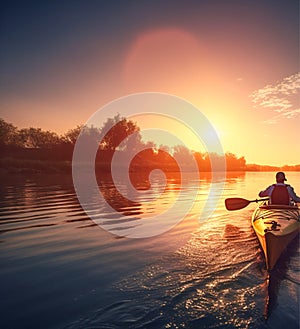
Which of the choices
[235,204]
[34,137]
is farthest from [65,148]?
[235,204]

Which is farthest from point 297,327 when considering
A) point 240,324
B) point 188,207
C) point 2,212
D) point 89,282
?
point 2,212

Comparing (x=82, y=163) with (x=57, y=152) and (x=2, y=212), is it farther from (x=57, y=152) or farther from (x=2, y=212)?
(x=2, y=212)

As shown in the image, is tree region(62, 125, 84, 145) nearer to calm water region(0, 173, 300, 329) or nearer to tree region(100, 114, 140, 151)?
tree region(100, 114, 140, 151)

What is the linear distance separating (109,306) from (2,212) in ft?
33.9

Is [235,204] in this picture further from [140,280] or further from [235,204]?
[140,280]

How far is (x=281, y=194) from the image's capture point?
9375mm

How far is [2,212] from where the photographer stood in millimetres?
11836

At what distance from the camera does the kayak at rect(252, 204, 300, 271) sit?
565 cm

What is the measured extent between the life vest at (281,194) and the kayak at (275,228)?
0.51 metres

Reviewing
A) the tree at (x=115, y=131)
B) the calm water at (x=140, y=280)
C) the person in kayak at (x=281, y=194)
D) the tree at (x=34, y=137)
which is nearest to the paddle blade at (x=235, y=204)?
the person in kayak at (x=281, y=194)

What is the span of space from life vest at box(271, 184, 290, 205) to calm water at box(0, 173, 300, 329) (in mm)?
1778

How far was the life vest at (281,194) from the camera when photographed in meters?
9.34

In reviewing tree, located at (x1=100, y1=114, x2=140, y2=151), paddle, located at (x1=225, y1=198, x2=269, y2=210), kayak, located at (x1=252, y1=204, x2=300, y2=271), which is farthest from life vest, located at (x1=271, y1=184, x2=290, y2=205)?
tree, located at (x1=100, y1=114, x2=140, y2=151)

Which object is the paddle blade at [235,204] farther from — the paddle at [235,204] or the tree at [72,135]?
the tree at [72,135]
